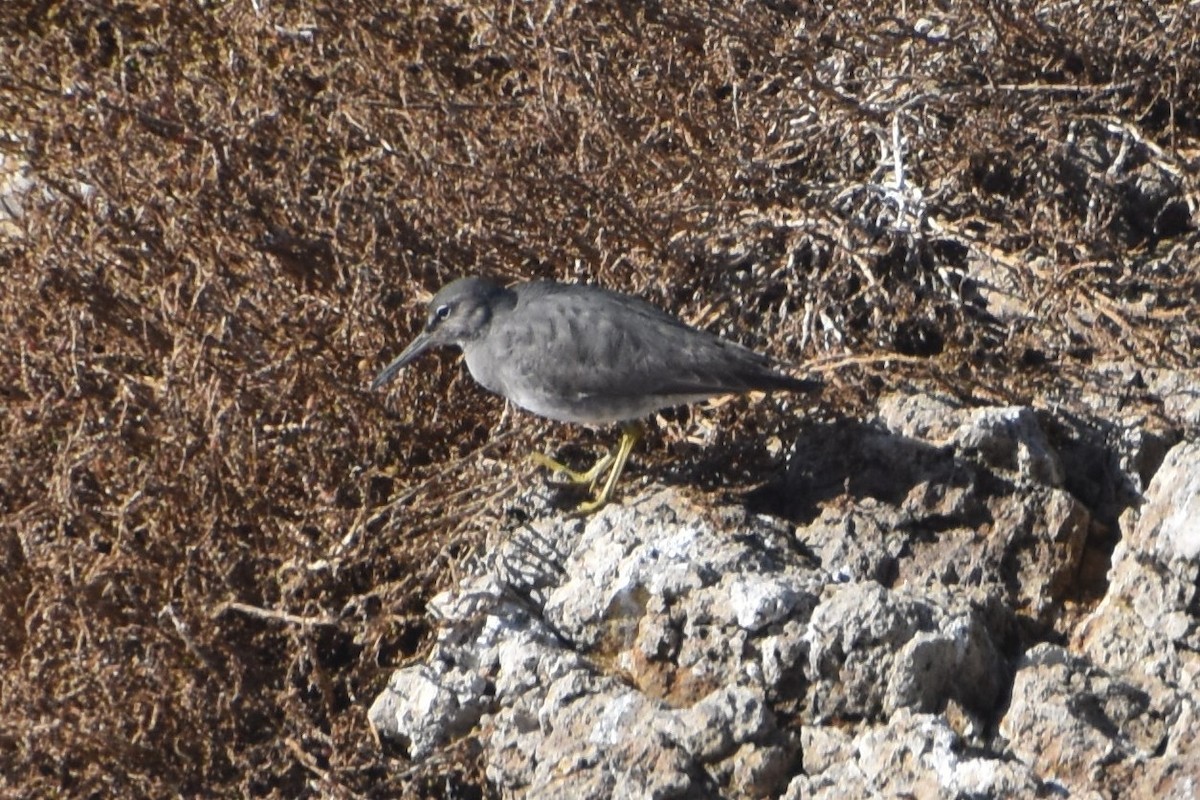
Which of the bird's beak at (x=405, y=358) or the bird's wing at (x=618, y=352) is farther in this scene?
the bird's beak at (x=405, y=358)

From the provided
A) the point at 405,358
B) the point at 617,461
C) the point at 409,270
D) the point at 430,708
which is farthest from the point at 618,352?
the point at 430,708

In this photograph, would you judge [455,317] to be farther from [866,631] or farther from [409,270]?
[866,631]

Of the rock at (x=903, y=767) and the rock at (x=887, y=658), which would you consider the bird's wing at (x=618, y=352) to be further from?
the rock at (x=903, y=767)

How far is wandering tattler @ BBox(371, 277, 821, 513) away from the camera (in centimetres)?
411

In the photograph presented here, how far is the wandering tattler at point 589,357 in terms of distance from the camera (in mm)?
4109

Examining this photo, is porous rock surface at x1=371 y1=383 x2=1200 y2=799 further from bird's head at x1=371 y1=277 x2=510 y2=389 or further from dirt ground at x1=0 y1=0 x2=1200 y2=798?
bird's head at x1=371 y1=277 x2=510 y2=389

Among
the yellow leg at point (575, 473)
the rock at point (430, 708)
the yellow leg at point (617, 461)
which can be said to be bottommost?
the rock at point (430, 708)

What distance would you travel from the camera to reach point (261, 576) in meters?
4.19

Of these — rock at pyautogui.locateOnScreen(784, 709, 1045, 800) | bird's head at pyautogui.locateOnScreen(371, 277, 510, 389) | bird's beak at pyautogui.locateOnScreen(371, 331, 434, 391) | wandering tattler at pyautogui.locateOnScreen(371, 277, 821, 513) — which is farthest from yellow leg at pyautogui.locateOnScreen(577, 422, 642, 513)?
rock at pyautogui.locateOnScreen(784, 709, 1045, 800)

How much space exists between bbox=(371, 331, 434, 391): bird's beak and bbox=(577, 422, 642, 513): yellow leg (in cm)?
57

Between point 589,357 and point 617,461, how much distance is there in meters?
0.29

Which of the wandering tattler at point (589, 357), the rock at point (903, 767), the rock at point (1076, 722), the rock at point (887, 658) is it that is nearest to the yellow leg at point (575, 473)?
the wandering tattler at point (589, 357)

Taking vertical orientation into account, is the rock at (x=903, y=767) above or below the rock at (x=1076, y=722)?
below

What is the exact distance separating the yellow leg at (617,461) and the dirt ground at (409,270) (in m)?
0.08
